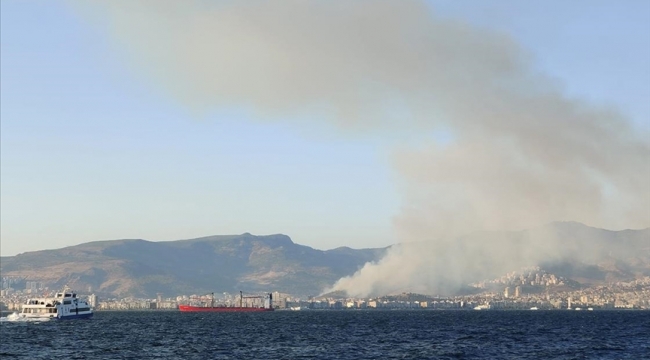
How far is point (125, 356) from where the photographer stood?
485 ft

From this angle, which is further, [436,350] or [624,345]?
[624,345]

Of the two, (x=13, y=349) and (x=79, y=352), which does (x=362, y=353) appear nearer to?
(x=79, y=352)

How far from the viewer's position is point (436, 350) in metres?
158

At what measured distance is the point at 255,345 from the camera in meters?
178

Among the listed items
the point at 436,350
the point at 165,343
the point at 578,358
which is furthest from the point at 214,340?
the point at 578,358

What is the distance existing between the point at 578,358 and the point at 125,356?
74923mm

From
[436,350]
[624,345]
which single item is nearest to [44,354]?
[436,350]

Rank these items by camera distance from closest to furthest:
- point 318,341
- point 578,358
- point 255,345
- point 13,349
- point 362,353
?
1. point 578,358
2. point 362,353
3. point 13,349
4. point 255,345
5. point 318,341

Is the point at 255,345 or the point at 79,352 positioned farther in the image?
the point at 255,345

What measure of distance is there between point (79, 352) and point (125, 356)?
1438 centimetres

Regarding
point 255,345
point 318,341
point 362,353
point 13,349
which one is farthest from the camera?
point 318,341

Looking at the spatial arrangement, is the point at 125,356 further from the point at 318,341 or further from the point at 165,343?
the point at 318,341

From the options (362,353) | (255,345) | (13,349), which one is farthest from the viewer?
(255,345)

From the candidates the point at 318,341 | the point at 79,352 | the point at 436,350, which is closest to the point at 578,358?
the point at 436,350
